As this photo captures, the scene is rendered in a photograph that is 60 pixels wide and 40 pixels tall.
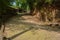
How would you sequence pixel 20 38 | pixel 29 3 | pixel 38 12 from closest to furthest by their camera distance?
1. pixel 20 38
2. pixel 38 12
3. pixel 29 3

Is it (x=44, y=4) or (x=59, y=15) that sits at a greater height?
(x=44, y=4)

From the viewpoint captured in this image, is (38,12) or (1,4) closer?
(1,4)

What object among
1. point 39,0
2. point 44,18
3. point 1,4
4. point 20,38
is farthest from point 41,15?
point 20,38

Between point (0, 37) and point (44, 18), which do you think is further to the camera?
point (44, 18)

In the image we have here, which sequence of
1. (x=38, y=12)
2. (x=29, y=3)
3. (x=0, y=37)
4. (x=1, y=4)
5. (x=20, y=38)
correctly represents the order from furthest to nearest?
(x=29, y=3) < (x=38, y=12) < (x=1, y=4) < (x=20, y=38) < (x=0, y=37)

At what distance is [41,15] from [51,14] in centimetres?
108

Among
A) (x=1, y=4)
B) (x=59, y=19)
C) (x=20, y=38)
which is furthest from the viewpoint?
(x=59, y=19)

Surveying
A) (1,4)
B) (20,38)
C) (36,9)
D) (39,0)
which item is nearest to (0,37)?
(20,38)

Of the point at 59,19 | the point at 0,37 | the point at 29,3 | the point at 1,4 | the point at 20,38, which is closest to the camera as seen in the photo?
the point at 0,37

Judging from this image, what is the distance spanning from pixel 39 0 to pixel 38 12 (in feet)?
5.76

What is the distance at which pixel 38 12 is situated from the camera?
57.5ft

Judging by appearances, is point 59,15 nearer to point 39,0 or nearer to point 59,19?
point 59,19

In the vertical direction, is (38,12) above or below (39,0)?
below

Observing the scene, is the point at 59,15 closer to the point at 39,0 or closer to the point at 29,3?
the point at 39,0
